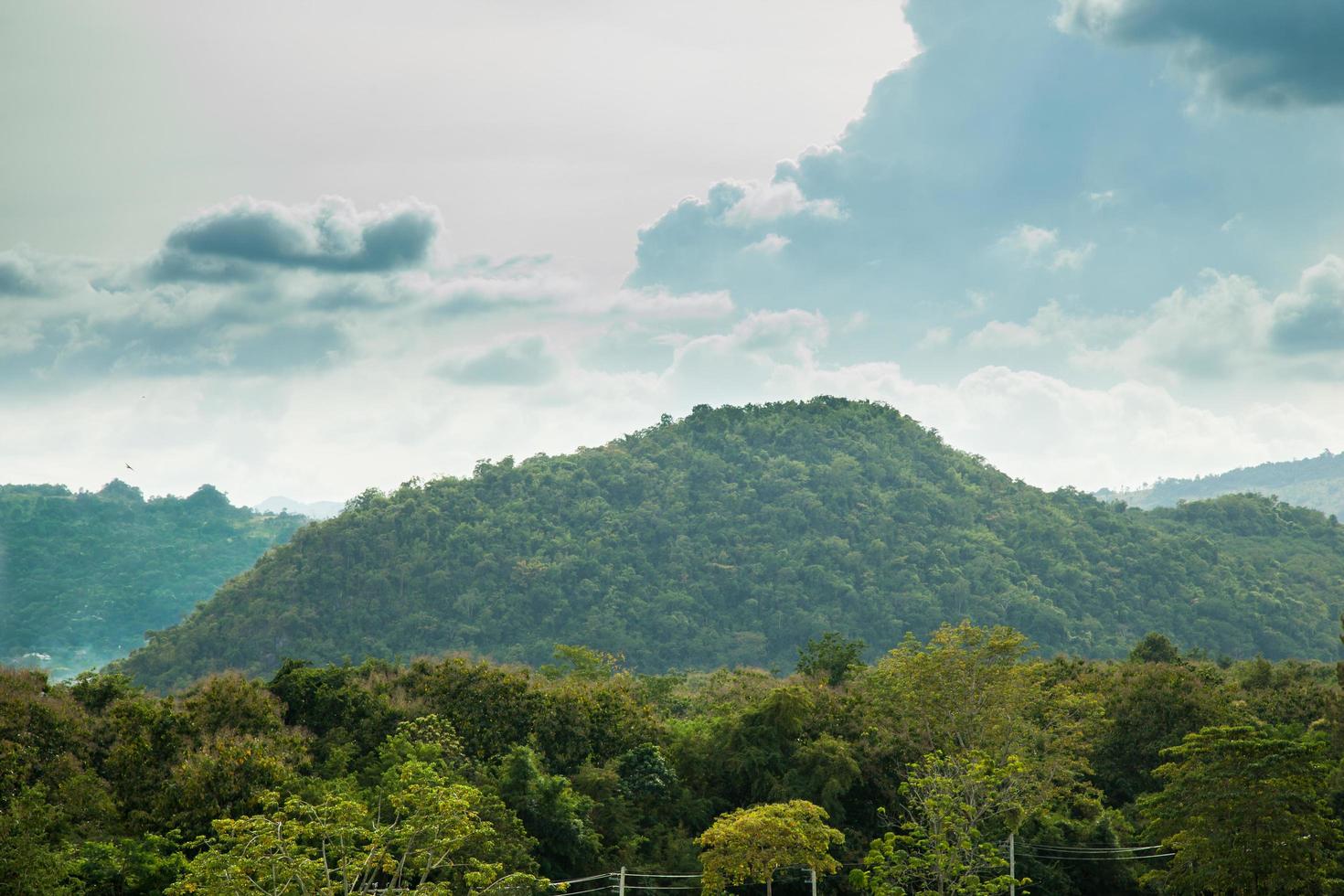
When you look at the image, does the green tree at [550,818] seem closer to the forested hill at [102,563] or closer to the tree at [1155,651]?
the tree at [1155,651]

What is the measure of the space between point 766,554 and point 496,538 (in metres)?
24.8

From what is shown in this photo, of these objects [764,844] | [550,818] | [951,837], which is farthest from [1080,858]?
A: [550,818]

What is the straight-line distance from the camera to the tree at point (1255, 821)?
2584cm

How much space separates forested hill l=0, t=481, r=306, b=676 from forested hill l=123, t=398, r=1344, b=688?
33.3 m

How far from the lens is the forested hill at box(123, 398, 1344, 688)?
3745 inches

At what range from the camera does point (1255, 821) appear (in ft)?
86.1

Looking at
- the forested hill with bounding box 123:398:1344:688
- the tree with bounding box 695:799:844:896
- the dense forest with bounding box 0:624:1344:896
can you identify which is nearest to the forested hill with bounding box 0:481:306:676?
the forested hill with bounding box 123:398:1344:688

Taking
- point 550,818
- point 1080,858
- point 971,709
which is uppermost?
point 971,709

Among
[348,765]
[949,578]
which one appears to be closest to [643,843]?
[348,765]

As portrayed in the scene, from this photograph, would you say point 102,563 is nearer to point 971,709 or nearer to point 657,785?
point 657,785

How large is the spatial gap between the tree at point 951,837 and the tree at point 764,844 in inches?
50.8

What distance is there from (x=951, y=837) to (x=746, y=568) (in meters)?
79.7

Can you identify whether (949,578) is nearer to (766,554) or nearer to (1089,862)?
(766,554)

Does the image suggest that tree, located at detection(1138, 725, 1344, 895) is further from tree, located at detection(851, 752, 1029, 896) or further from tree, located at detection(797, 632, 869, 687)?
tree, located at detection(797, 632, 869, 687)
